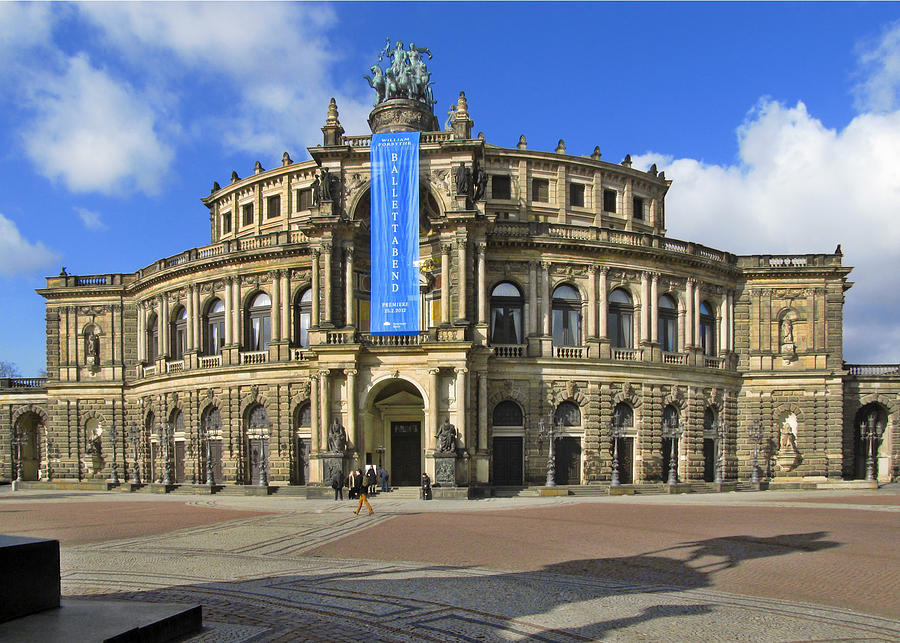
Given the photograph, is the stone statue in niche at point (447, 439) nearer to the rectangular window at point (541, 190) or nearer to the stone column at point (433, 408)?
the stone column at point (433, 408)

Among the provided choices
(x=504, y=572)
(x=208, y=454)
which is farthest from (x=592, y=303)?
(x=504, y=572)

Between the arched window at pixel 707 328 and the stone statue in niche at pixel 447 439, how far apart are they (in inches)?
798

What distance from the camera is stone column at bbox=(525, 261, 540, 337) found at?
4825cm

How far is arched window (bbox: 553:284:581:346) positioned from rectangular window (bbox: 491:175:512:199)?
30.4 ft

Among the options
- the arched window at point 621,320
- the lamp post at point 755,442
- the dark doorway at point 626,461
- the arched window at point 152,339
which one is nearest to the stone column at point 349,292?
the arched window at point 621,320

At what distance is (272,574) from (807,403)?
151ft

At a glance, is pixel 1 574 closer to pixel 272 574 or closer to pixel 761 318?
pixel 272 574

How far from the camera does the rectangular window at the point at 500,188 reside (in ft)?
181

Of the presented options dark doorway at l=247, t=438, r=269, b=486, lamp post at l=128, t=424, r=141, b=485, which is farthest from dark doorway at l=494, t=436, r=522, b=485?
lamp post at l=128, t=424, r=141, b=485

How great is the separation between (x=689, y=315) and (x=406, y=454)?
2022 centimetres

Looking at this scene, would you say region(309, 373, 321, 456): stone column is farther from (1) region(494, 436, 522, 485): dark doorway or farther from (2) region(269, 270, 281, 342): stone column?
(1) region(494, 436, 522, 485): dark doorway

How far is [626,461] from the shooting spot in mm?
49000

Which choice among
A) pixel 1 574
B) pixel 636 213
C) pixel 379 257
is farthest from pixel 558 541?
pixel 636 213

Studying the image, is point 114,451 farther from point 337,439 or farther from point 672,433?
point 672,433
